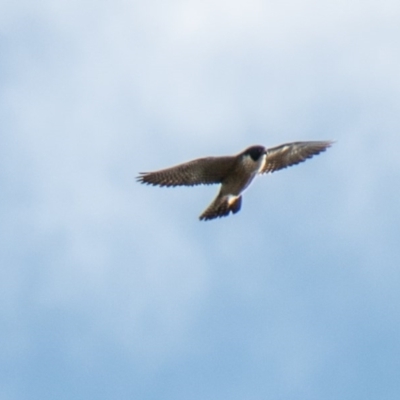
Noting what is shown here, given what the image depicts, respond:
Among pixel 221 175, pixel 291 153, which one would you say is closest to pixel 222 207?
pixel 221 175

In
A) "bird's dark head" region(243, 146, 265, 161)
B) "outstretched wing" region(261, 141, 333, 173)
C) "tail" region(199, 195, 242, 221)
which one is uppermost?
"outstretched wing" region(261, 141, 333, 173)

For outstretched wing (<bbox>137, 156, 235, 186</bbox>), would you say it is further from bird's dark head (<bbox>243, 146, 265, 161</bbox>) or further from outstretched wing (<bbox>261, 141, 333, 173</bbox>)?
outstretched wing (<bbox>261, 141, 333, 173</bbox>)

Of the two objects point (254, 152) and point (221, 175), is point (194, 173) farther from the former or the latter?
point (254, 152)

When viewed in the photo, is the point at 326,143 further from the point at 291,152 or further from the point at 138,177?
the point at 138,177

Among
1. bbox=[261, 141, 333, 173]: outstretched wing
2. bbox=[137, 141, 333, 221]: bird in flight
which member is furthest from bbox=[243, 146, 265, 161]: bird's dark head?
bbox=[261, 141, 333, 173]: outstretched wing

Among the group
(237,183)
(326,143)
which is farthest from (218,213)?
(326,143)

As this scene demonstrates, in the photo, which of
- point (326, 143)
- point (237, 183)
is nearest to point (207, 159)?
point (237, 183)
